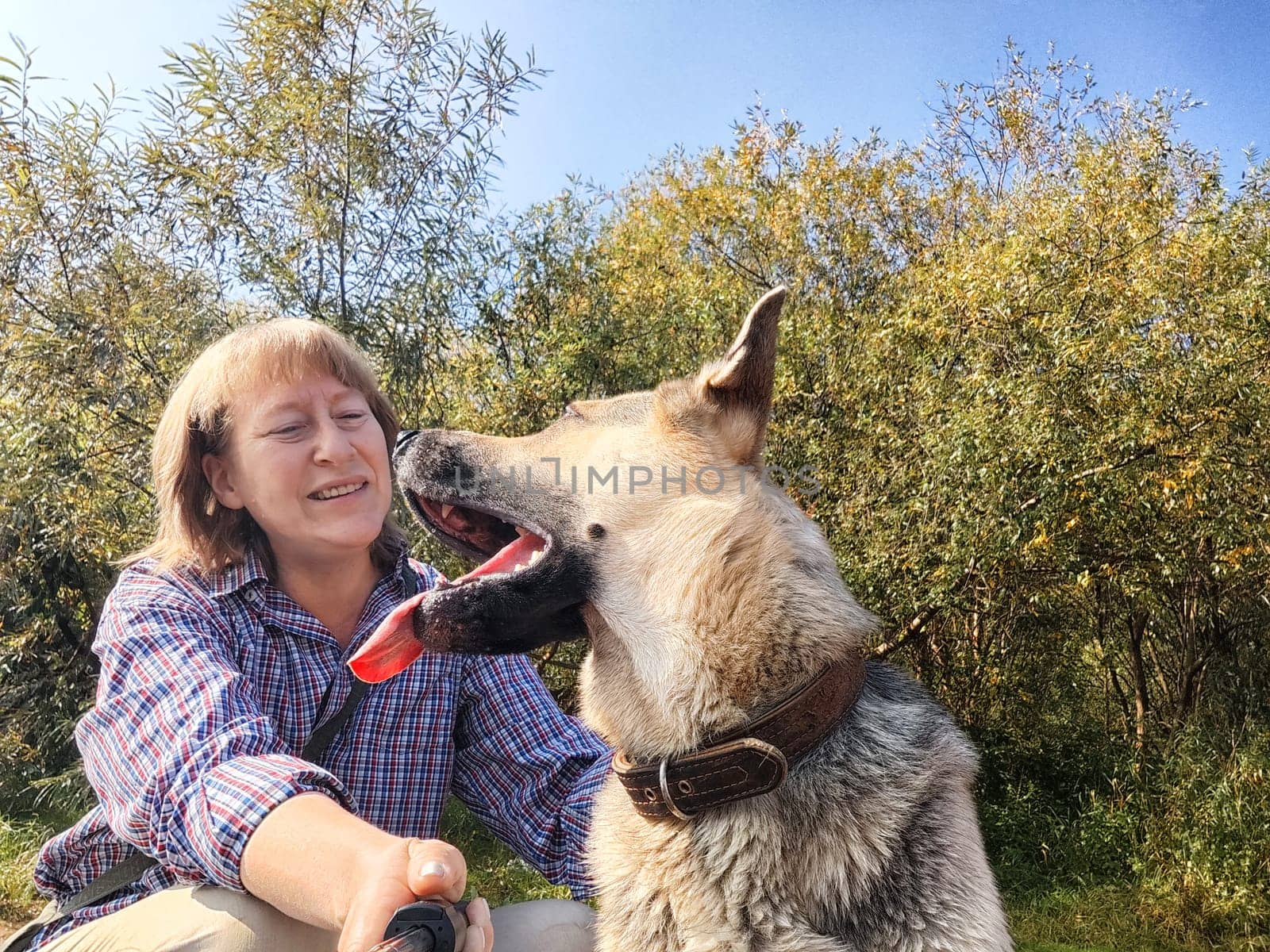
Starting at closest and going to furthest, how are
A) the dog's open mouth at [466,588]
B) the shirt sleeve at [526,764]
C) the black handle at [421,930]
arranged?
the black handle at [421,930] < the dog's open mouth at [466,588] < the shirt sleeve at [526,764]

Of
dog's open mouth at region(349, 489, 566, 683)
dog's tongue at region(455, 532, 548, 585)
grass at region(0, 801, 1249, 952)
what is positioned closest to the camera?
dog's open mouth at region(349, 489, 566, 683)

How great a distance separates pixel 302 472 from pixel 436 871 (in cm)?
136

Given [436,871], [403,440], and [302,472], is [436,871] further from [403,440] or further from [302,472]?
[302,472]

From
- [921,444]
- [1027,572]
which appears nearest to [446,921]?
[921,444]

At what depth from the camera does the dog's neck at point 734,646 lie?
1.71m

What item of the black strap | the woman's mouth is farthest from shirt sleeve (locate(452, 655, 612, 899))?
the woman's mouth

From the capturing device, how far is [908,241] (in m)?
8.95

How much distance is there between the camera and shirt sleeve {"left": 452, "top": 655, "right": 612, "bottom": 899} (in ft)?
7.57

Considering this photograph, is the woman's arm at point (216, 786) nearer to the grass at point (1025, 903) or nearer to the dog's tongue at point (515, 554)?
the dog's tongue at point (515, 554)

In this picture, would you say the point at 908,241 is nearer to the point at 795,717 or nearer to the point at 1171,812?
the point at 1171,812

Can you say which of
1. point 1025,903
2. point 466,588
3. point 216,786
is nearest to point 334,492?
point 466,588

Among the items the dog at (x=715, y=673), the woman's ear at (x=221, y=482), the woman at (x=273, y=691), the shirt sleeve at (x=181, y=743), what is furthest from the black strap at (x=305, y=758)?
the woman's ear at (x=221, y=482)

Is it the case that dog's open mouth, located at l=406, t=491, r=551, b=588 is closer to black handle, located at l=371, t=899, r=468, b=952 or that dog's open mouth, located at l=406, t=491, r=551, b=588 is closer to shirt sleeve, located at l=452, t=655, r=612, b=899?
shirt sleeve, located at l=452, t=655, r=612, b=899

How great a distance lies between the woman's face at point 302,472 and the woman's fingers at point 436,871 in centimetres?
122
